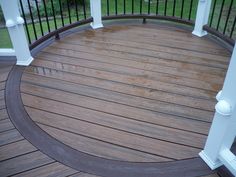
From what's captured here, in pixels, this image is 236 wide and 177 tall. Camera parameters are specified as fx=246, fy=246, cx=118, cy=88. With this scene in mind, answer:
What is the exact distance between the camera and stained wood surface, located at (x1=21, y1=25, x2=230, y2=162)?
5.77 feet

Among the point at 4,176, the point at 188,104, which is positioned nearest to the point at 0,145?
the point at 4,176

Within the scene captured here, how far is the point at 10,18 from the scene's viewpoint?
231 cm

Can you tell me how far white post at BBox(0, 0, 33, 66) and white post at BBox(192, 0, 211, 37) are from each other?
2021 millimetres

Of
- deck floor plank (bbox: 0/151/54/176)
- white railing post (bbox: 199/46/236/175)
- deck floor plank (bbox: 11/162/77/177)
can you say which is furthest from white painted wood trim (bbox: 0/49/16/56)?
white railing post (bbox: 199/46/236/175)

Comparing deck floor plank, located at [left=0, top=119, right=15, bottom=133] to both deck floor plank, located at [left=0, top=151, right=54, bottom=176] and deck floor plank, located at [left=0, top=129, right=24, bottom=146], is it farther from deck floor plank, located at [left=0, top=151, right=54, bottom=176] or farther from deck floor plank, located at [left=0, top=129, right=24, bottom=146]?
deck floor plank, located at [left=0, top=151, right=54, bottom=176]

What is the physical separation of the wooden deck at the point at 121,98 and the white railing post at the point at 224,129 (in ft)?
0.31

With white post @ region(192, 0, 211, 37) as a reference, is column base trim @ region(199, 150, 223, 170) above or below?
below

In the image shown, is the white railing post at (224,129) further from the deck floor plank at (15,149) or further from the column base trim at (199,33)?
the column base trim at (199,33)

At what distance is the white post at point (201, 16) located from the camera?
2.90 meters

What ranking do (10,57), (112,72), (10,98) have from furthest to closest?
(10,57)
(112,72)
(10,98)

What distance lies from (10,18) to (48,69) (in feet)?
1.93

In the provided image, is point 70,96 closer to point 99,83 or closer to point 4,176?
point 99,83

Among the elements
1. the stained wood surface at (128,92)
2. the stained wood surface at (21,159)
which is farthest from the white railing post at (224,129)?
the stained wood surface at (21,159)

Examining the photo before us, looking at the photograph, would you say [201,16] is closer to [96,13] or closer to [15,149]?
[96,13]
